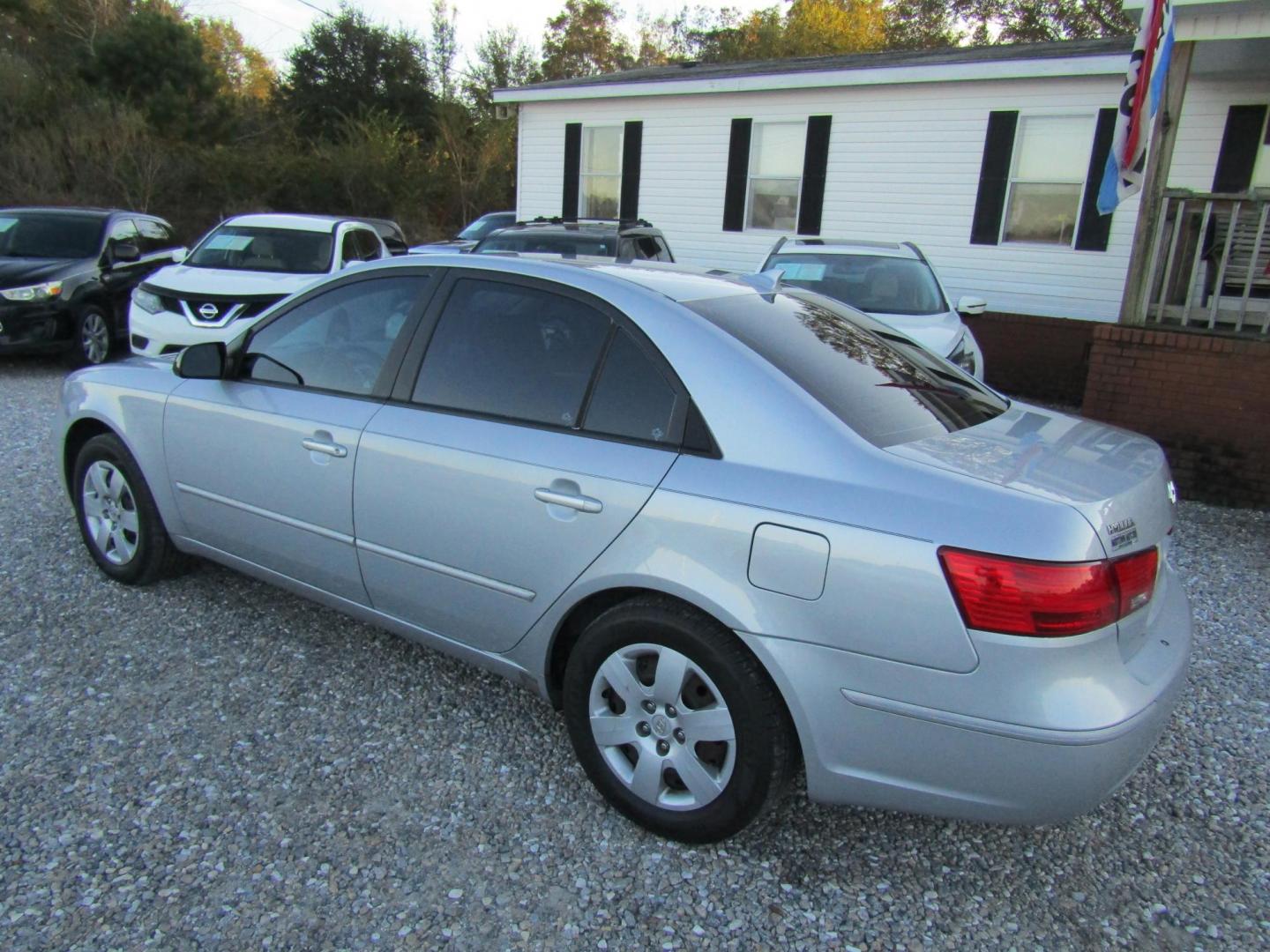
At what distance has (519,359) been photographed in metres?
2.93

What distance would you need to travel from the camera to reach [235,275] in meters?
8.09

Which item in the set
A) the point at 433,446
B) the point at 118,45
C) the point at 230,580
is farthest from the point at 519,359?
the point at 118,45

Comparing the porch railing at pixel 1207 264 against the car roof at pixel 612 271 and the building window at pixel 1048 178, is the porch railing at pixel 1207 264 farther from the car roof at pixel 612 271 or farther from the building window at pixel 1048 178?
the car roof at pixel 612 271

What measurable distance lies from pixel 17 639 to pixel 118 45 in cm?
2518

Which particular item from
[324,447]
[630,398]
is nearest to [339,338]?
[324,447]

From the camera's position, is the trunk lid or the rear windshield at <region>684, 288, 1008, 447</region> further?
the rear windshield at <region>684, 288, 1008, 447</region>

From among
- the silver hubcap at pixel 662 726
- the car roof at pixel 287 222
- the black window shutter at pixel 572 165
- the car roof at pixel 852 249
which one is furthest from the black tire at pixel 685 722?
the black window shutter at pixel 572 165

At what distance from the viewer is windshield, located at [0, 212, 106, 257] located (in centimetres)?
928

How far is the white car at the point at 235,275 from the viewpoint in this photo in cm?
766

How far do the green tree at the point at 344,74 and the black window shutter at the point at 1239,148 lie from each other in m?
26.6

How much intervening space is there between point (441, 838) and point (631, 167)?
12.5m

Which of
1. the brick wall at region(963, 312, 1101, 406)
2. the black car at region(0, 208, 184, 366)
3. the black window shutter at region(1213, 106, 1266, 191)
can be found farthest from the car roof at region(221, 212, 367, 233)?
the black window shutter at region(1213, 106, 1266, 191)

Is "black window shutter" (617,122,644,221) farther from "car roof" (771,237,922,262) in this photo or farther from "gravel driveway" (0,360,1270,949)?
"gravel driveway" (0,360,1270,949)

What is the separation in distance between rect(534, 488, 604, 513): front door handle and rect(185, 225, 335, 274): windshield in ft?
22.0
